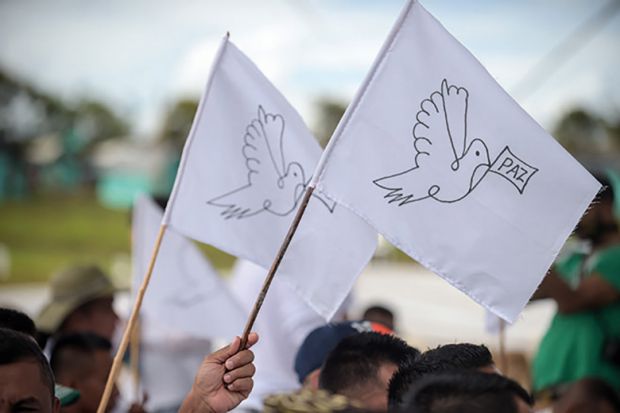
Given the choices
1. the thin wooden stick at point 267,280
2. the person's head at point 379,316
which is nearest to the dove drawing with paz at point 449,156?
the thin wooden stick at point 267,280

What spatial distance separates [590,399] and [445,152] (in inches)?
66.1

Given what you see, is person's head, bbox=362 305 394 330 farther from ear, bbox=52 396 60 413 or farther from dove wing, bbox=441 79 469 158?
ear, bbox=52 396 60 413

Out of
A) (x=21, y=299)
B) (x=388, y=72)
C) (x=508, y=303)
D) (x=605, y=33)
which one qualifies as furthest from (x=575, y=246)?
(x=605, y=33)

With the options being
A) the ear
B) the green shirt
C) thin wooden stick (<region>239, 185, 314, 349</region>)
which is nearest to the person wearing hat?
the ear

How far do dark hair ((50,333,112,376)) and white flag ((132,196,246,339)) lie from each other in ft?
1.28

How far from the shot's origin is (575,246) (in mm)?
4578

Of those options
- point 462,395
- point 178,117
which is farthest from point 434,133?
point 178,117

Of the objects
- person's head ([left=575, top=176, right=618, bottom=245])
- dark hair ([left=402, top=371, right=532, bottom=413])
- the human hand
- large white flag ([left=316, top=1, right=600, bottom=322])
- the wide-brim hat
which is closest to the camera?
dark hair ([left=402, top=371, right=532, bottom=413])

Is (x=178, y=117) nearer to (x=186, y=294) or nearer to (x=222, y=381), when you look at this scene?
(x=186, y=294)

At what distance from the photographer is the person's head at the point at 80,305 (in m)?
4.52

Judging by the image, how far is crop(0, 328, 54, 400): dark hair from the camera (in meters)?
2.08

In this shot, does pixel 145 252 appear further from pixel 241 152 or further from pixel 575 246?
pixel 575 246

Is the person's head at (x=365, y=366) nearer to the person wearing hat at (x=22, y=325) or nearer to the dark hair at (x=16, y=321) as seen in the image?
the person wearing hat at (x=22, y=325)

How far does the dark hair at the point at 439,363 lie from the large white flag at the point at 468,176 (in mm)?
310
